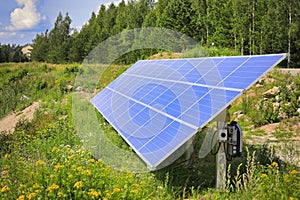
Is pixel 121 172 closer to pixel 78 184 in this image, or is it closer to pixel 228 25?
pixel 78 184

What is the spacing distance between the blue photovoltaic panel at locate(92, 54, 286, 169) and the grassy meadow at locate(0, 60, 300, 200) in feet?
1.89

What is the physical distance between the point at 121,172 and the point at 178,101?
1564 mm

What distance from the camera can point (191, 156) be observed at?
287 inches

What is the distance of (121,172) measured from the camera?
19.8ft

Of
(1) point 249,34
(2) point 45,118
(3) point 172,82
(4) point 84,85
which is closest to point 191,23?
(1) point 249,34

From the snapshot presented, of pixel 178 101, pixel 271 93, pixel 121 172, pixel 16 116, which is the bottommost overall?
pixel 16 116

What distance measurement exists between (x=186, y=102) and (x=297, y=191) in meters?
2.42

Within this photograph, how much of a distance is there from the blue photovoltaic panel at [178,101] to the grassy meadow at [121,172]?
0.58m

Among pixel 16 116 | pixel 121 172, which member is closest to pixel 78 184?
pixel 121 172

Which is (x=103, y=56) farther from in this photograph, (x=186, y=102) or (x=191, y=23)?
(x=186, y=102)

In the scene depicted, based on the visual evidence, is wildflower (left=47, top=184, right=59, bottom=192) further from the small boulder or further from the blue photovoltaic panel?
the small boulder

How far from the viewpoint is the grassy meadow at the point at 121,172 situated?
400 cm

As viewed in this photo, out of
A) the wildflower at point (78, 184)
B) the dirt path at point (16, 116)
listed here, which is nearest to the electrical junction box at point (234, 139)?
the wildflower at point (78, 184)

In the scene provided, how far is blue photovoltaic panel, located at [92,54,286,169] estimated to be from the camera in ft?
16.5
